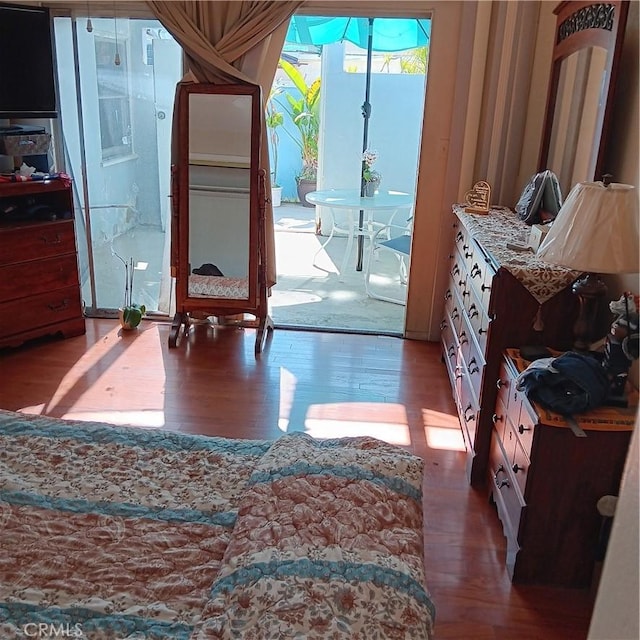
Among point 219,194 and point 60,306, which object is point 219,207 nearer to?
point 219,194

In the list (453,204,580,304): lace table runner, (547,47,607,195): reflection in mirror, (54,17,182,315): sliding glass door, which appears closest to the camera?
(453,204,580,304): lace table runner

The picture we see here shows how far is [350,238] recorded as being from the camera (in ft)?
19.9

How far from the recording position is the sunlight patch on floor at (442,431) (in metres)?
3.15

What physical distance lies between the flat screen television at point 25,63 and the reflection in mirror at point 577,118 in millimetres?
2946

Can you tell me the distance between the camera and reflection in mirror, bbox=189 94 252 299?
4.02m

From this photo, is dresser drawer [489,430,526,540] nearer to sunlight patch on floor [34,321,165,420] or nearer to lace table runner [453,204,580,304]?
lace table runner [453,204,580,304]

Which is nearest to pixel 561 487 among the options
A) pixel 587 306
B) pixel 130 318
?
pixel 587 306

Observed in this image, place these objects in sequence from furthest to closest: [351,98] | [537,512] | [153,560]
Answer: [351,98] → [537,512] → [153,560]

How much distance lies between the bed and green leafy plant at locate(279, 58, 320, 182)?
562 cm

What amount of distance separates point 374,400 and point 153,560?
2.12 metres

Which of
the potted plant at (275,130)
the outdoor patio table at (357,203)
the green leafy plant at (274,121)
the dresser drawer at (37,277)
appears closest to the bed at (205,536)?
the dresser drawer at (37,277)

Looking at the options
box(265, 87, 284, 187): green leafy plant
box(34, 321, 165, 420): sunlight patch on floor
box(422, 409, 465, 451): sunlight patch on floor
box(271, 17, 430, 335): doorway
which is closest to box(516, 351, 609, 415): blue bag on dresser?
box(422, 409, 465, 451): sunlight patch on floor

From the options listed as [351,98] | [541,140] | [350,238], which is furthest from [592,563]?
[351,98]

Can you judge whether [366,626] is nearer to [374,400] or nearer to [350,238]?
[374,400]
